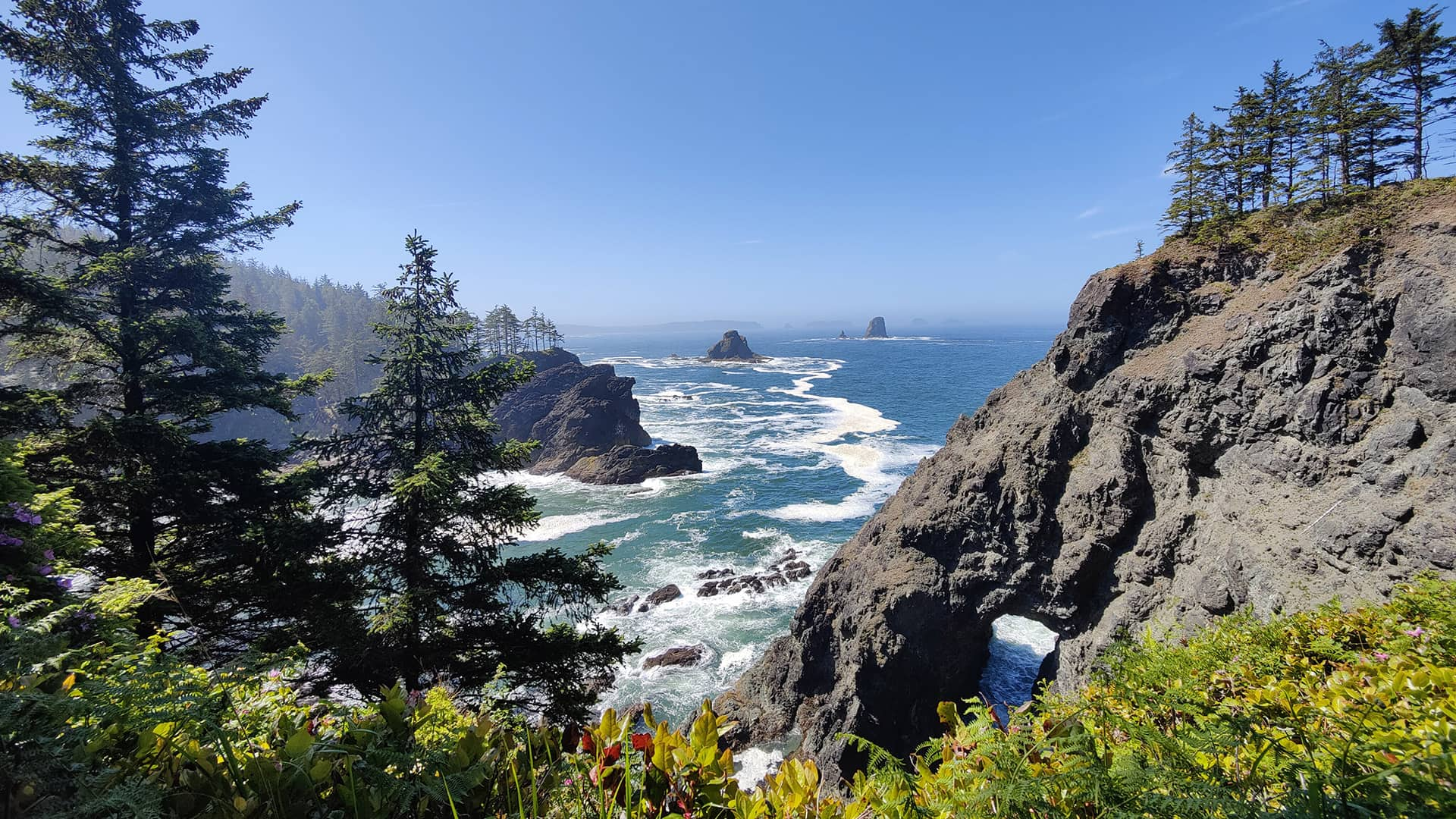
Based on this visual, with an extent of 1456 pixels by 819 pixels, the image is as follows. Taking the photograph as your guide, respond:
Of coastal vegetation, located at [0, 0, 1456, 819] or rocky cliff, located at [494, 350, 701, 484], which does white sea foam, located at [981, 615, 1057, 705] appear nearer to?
coastal vegetation, located at [0, 0, 1456, 819]

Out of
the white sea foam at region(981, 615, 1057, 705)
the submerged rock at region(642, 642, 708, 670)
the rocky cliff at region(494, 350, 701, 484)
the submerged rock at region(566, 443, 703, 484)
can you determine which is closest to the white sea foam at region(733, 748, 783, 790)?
the submerged rock at region(642, 642, 708, 670)

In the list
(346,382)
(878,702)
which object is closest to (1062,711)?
(878,702)

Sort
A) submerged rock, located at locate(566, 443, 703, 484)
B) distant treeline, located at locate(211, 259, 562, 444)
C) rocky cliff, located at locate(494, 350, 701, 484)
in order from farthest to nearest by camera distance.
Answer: distant treeline, located at locate(211, 259, 562, 444) < rocky cliff, located at locate(494, 350, 701, 484) < submerged rock, located at locate(566, 443, 703, 484)

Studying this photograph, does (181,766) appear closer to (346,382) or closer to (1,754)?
(1,754)

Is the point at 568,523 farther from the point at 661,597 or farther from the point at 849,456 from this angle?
the point at 849,456

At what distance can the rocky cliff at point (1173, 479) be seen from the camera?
35.7ft

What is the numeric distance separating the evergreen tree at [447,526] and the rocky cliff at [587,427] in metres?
34.7

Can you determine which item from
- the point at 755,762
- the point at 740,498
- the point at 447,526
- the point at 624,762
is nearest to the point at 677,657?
the point at 755,762

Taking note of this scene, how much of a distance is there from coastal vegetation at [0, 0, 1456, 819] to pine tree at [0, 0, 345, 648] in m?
0.06

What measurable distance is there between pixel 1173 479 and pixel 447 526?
18459mm

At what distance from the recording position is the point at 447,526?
8.54 m

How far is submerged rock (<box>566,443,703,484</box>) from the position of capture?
46250 millimetres

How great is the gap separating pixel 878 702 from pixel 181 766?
17355 millimetres

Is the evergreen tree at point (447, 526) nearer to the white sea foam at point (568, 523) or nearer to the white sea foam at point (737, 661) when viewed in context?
the white sea foam at point (737, 661)
